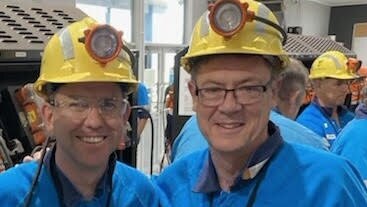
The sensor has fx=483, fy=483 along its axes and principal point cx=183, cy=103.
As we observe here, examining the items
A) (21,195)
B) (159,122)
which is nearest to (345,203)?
(21,195)

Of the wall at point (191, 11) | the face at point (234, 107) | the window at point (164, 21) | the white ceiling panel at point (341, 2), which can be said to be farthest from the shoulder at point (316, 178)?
the white ceiling panel at point (341, 2)

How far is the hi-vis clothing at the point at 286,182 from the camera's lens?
1174 millimetres

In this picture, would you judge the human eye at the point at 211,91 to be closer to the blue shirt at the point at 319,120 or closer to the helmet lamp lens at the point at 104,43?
the helmet lamp lens at the point at 104,43

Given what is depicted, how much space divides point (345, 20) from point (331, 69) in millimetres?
6309

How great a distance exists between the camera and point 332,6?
9.18 m

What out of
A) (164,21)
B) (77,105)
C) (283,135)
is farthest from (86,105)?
(164,21)

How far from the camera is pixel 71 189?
4.14 ft

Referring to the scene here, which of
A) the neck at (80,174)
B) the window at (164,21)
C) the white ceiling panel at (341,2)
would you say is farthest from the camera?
the white ceiling panel at (341,2)

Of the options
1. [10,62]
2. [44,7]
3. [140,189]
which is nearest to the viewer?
[140,189]

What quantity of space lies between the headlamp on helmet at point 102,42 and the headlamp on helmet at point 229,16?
0.83 feet

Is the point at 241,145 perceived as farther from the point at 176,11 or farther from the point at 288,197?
the point at 176,11

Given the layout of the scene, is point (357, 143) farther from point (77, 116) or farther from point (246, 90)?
point (77, 116)

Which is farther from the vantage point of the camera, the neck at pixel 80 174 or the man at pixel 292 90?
the man at pixel 292 90

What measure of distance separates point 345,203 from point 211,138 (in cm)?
36
